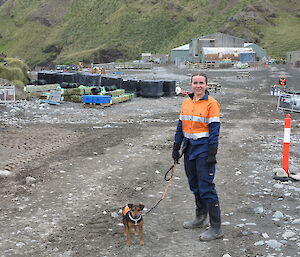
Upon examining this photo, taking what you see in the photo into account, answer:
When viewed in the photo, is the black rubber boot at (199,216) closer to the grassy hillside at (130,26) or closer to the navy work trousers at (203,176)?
the navy work trousers at (203,176)

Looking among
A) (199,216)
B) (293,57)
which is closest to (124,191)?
(199,216)

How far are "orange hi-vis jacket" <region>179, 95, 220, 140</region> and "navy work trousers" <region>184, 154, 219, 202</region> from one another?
0.34 meters

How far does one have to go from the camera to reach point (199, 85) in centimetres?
536

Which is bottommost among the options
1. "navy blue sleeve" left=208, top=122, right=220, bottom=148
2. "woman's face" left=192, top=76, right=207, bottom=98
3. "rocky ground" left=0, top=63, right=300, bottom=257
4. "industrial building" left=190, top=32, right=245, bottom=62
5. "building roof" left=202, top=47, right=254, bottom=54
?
"rocky ground" left=0, top=63, right=300, bottom=257

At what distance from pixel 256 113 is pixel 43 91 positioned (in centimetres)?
1312

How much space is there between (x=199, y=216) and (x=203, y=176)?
2.71ft

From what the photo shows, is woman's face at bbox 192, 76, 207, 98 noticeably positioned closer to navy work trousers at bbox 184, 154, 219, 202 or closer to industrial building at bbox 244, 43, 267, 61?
navy work trousers at bbox 184, 154, 219, 202

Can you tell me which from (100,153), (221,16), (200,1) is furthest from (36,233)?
(200,1)

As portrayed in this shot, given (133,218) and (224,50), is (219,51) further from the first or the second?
(133,218)

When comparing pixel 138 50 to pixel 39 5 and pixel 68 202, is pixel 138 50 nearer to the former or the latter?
pixel 39 5

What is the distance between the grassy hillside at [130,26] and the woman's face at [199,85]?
293ft

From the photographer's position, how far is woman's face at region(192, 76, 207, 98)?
537cm

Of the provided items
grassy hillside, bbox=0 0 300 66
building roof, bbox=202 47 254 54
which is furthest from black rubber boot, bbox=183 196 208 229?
grassy hillside, bbox=0 0 300 66

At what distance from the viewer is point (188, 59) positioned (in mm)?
81625
